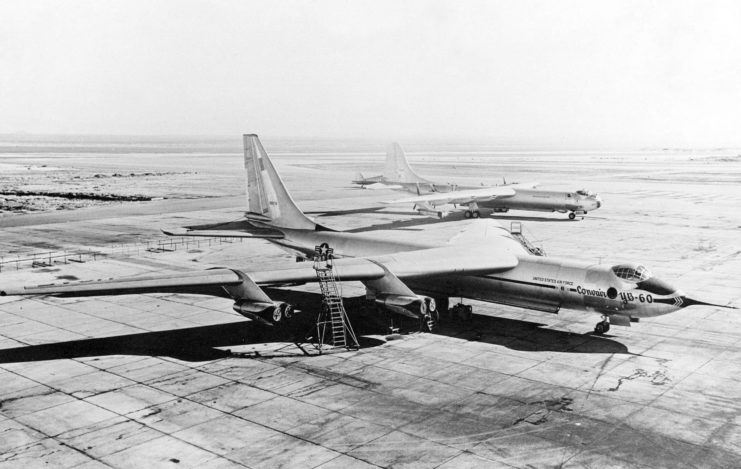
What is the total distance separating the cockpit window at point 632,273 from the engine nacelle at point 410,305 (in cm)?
832

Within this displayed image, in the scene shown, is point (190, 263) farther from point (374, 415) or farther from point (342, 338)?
point (374, 415)

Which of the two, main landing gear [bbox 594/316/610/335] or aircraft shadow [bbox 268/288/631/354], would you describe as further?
main landing gear [bbox 594/316/610/335]

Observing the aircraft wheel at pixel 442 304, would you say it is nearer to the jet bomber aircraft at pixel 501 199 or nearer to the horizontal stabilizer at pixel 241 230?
the horizontal stabilizer at pixel 241 230

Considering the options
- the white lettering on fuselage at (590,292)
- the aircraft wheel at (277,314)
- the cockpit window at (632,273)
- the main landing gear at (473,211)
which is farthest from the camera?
the main landing gear at (473,211)

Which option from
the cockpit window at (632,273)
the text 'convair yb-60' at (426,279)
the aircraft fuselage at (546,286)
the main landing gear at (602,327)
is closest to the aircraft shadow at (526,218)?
the text 'convair yb-60' at (426,279)

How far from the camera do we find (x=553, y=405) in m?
21.4

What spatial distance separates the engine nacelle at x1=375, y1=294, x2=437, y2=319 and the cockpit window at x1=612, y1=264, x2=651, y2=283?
8.32m

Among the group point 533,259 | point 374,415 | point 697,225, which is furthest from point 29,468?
point 697,225

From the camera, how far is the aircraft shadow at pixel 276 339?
26938mm

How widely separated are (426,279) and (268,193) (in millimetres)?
12903

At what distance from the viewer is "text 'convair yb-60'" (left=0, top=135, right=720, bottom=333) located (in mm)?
26047

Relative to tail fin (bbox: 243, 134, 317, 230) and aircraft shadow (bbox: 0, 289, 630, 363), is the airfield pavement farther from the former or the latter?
tail fin (bbox: 243, 134, 317, 230)

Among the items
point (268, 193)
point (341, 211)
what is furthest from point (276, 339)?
point (341, 211)

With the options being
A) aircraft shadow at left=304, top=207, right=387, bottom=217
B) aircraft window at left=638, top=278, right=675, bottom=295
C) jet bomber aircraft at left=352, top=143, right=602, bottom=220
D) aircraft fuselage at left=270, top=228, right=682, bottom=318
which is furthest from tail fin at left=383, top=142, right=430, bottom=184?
aircraft window at left=638, top=278, right=675, bottom=295
